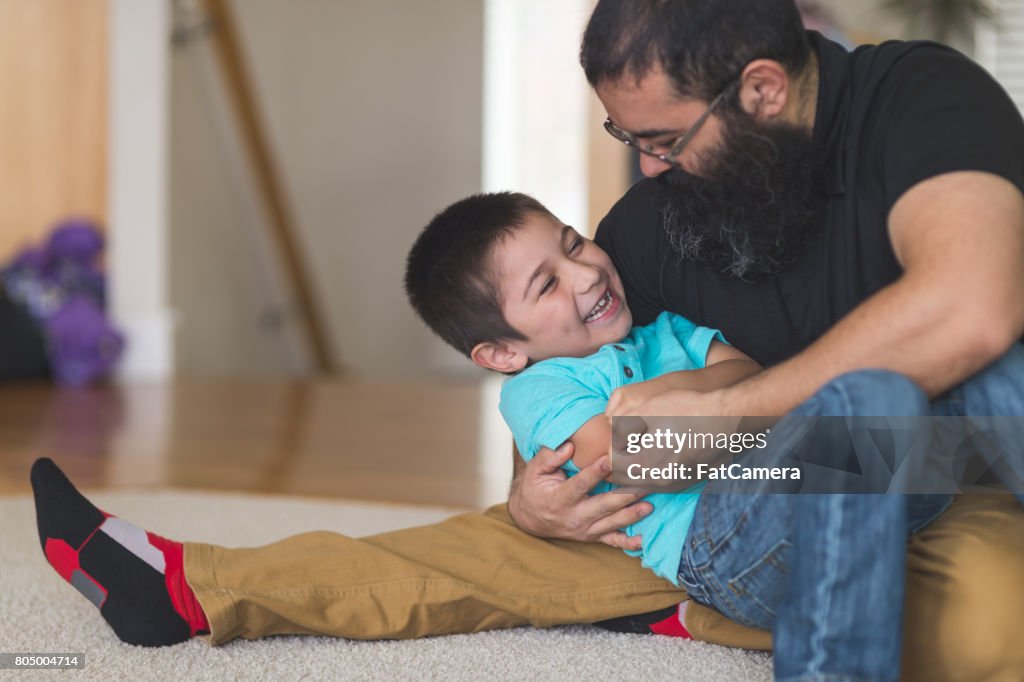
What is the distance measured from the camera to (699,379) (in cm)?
116

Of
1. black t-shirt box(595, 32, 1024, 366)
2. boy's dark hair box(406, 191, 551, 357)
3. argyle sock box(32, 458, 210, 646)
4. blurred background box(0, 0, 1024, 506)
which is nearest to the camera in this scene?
black t-shirt box(595, 32, 1024, 366)

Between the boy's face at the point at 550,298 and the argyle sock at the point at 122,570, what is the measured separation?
47 centimetres

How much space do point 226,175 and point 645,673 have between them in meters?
4.10

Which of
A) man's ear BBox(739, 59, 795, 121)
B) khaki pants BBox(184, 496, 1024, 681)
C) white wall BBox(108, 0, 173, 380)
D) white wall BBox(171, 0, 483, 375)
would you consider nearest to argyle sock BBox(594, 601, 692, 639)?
khaki pants BBox(184, 496, 1024, 681)

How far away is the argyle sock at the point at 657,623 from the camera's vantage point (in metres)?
1.29

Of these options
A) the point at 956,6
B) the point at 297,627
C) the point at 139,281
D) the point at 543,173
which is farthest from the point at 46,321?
the point at 956,6

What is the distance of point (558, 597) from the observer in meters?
1.29

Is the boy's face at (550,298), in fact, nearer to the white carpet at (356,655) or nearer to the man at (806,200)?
the man at (806,200)

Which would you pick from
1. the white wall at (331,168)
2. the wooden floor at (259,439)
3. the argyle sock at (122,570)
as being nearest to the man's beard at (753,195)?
the argyle sock at (122,570)

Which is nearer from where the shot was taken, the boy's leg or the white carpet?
the white carpet

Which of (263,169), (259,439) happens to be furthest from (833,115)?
(263,169)

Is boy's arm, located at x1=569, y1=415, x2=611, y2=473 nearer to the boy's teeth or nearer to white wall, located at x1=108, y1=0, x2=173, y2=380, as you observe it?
the boy's teeth

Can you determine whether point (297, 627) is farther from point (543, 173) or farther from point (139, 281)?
point (543, 173)

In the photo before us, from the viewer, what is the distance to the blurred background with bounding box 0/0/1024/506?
3.48 metres
